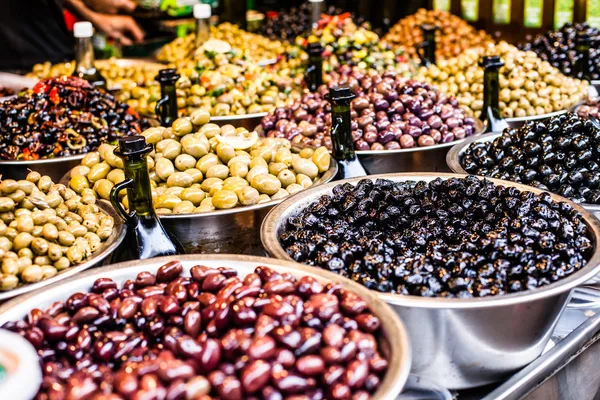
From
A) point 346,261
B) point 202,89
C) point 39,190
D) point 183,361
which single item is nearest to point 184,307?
point 183,361

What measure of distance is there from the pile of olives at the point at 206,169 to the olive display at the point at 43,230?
269mm

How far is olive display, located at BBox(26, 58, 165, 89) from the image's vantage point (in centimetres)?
420

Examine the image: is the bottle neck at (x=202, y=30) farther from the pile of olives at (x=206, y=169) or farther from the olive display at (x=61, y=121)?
the pile of olives at (x=206, y=169)

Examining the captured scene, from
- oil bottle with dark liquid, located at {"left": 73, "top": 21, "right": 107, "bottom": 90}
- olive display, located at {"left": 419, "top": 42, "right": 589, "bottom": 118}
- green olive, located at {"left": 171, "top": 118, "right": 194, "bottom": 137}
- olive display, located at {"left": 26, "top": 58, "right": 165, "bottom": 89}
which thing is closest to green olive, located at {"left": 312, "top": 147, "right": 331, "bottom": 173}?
green olive, located at {"left": 171, "top": 118, "right": 194, "bottom": 137}

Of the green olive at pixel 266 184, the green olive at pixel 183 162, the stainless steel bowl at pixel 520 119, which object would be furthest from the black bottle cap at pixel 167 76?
the stainless steel bowl at pixel 520 119

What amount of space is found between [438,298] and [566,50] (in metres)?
3.43

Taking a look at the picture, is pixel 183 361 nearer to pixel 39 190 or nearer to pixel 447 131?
pixel 39 190

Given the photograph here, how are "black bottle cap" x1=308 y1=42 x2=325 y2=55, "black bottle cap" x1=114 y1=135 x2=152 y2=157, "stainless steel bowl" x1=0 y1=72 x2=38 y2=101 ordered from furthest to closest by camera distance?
"stainless steel bowl" x1=0 y1=72 x2=38 y2=101, "black bottle cap" x1=308 y1=42 x2=325 y2=55, "black bottle cap" x1=114 y1=135 x2=152 y2=157

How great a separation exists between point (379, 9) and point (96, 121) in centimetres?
481

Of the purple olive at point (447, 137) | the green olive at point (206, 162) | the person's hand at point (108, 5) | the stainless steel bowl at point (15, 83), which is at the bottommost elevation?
the purple olive at point (447, 137)

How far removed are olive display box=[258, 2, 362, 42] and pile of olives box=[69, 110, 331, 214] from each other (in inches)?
126

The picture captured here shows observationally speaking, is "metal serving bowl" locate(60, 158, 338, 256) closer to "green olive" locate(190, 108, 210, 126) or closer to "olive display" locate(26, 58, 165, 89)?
"green olive" locate(190, 108, 210, 126)

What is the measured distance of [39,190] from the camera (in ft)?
6.49

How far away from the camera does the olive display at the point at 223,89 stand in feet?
11.3
